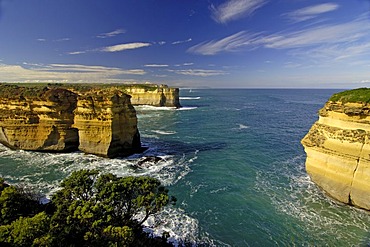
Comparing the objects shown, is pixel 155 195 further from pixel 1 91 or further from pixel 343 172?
pixel 1 91

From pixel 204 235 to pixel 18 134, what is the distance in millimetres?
33882

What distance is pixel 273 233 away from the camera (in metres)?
18.5

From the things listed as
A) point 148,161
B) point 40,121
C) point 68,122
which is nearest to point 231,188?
point 148,161

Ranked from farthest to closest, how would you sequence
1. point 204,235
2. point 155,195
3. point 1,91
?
point 1,91
point 204,235
point 155,195

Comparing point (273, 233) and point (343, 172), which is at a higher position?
point (343, 172)

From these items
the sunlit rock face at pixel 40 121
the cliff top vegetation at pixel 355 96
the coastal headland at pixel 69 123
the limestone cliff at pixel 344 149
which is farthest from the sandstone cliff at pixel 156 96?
the cliff top vegetation at pixel 355 96

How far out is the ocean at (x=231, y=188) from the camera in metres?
18.4

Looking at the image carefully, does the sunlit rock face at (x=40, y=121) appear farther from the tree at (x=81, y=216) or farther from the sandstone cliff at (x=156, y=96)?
the sandstone cliff at (x=156, y=96)

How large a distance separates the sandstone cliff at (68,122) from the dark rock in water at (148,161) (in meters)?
4.01

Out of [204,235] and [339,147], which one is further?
[339,147]

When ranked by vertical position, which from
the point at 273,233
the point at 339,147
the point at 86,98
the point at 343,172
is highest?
the point at 86,98

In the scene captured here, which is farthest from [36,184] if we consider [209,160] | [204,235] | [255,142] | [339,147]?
[255,142]

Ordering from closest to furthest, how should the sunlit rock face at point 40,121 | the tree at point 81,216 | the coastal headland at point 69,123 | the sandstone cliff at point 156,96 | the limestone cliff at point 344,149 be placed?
the tree at point 81,216 < the limestone cliff at point 344,149 < the coastal headland at point 69,123 < the sunlit rock face at point 40,121 < the sandstone cliff at point 156,96

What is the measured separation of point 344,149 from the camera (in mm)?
21859
